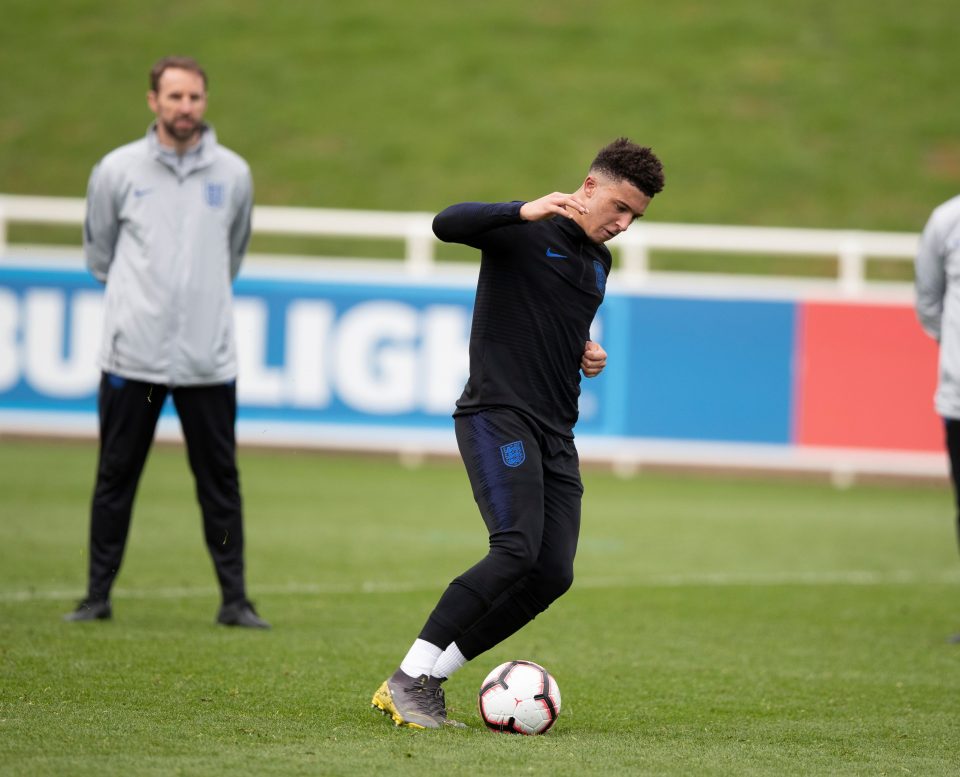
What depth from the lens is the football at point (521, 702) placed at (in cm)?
528

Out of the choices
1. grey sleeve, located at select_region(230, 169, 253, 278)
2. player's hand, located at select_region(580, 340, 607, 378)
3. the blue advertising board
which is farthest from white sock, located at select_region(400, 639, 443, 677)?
the blue advertising board

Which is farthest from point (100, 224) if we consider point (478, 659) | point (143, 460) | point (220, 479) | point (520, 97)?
point (520, 97)

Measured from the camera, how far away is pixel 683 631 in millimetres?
7617

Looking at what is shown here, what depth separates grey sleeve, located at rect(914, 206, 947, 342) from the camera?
7602 mm

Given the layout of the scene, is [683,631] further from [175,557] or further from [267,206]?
[267,206]

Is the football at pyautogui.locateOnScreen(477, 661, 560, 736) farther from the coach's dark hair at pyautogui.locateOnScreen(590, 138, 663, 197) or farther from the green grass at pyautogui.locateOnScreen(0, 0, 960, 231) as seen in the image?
the green grass at pyautogui.locateOnScreen(0, 0, 960, 231)

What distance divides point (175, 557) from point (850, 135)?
18.6 metres

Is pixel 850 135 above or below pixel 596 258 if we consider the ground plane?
above

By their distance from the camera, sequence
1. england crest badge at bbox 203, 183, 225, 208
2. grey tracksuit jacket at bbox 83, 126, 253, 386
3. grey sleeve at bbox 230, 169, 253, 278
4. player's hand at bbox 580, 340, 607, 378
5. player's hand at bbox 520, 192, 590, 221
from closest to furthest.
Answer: player's hand at bbox 520, 192, 590, 221 < player's hand at bbox 580, 340, 607, 378 < grey tracksuit jacket at bbox 83, 126, 253, 386 < england crest badge at bbox 203, 183, 225, 208 < grey sleeve at bbox 230, 169, 253, 278

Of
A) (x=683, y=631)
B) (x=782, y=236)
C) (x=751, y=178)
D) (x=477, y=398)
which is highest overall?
(x=751, y=178)

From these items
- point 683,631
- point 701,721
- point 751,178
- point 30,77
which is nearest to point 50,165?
point 30,77

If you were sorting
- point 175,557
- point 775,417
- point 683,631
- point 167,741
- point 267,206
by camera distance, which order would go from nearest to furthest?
point 167,741 < point 683,631 < point 175,557 < point 775,417 < point 267,206

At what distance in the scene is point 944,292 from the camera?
773 centimetres

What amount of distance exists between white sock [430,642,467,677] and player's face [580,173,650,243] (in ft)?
4.81
